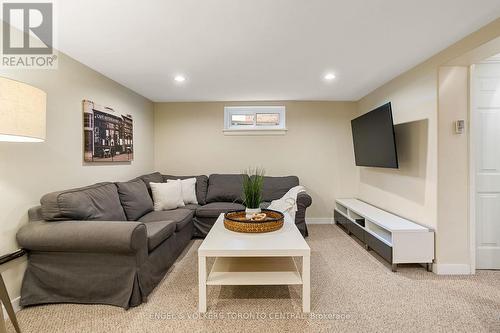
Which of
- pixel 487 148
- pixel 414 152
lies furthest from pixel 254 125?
pixel 487 148

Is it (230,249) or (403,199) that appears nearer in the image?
(230,249)

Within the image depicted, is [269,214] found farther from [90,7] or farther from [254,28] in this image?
[90,7]

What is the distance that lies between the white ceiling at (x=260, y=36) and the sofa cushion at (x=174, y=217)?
A: 1708 millimetres

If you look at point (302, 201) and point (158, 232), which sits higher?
point (302, 201)

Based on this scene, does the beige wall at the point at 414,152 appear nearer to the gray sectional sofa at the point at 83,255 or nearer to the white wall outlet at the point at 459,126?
the white wall outlet at the point at 459,126

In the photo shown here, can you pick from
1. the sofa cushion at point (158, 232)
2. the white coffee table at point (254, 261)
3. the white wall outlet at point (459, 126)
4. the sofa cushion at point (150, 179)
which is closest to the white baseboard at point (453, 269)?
the white wall outlet at point (459, 126)

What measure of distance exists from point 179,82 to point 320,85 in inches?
75.6

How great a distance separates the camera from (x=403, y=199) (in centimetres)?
296

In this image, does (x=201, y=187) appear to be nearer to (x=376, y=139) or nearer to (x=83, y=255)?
(x=83, y=255)

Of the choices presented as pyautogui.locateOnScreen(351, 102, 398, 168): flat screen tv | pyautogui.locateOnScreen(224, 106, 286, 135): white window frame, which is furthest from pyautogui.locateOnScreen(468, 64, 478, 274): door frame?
pyautogui.locateOnScreen(224, 106, 286, 135): white window frame

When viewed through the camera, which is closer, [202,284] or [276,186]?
[202,284]

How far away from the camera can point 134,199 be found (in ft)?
9.48

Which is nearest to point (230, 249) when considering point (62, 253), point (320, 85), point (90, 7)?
point (62, 253)

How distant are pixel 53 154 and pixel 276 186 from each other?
288 centimetres
